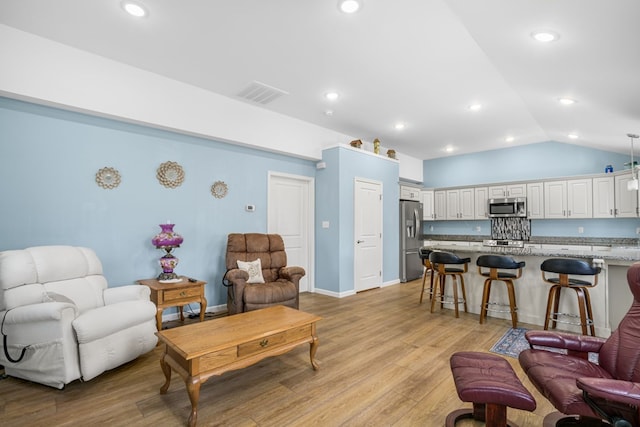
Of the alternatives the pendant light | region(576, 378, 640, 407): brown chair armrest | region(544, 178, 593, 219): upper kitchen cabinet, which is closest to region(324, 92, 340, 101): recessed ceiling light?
region(576, 378, 640, 407): brown chair armrest

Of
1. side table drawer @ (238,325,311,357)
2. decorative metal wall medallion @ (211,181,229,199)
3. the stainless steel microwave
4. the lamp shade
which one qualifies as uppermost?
decorative metal wall medallion @ (211,181,229,199)

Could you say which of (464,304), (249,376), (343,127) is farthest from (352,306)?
(343,127)

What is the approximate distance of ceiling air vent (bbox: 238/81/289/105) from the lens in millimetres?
3935

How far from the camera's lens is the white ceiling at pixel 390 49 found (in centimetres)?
237

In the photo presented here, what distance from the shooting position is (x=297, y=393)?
2291 mm

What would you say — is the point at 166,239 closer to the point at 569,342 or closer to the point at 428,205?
the point at 569,342

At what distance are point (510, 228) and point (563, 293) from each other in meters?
3.47

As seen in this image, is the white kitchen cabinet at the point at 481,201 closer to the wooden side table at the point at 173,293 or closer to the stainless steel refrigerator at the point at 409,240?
the stainless steel refrigerator at the point at 409,240

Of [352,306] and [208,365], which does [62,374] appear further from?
[352,306]

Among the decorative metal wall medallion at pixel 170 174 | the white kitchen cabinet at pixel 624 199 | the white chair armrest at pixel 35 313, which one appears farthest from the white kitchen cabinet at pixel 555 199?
the white chair armrest at pixel 35 313

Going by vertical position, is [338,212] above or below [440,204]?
below

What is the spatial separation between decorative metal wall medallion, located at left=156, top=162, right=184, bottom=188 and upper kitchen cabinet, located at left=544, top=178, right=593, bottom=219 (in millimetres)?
6584

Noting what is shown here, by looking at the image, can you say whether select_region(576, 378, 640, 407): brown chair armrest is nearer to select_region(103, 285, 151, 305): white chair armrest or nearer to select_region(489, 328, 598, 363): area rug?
select_region(489, 328, 598, 363): area rug

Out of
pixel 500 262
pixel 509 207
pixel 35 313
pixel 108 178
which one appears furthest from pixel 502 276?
pixel 108 178
